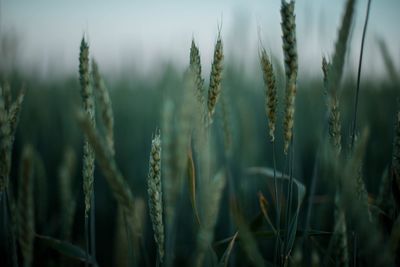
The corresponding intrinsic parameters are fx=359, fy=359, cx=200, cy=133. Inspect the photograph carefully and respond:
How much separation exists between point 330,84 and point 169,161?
0.36 m

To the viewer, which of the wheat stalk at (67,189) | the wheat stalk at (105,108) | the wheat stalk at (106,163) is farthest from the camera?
the wheat stalk at (67,189)

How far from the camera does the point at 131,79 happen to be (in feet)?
16.4

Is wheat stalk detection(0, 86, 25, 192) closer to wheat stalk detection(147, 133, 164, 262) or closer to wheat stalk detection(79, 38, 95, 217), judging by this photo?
wheat stalk detection(79, 38, 95, 217)

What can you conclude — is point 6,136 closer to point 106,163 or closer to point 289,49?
point 106,163

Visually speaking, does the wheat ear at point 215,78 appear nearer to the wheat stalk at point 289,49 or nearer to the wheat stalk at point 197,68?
the wheat stalk at point 197,68

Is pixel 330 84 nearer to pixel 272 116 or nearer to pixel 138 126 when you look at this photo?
pixel 272 116

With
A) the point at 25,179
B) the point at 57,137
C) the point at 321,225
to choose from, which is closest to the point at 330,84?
the point at 25,179

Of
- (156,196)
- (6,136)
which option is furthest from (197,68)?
(6,136)

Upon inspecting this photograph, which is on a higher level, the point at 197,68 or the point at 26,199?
the point at 197,68

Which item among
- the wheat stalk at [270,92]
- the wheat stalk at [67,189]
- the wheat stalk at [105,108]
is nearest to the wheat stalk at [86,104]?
the wheat stalk at [105,108]

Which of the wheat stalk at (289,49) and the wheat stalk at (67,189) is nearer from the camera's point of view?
the wheat stalk at (289,49)

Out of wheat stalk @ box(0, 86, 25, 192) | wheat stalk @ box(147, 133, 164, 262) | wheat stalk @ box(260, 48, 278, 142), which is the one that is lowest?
wheat stalk @ box(147, 133, 164, 262)

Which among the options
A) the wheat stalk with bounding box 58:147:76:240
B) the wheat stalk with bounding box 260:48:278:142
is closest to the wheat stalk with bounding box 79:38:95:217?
the wheat stalk with bounding box 58:147:76:240

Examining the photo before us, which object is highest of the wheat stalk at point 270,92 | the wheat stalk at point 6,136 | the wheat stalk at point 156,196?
the wheat stalk at point 270,92
